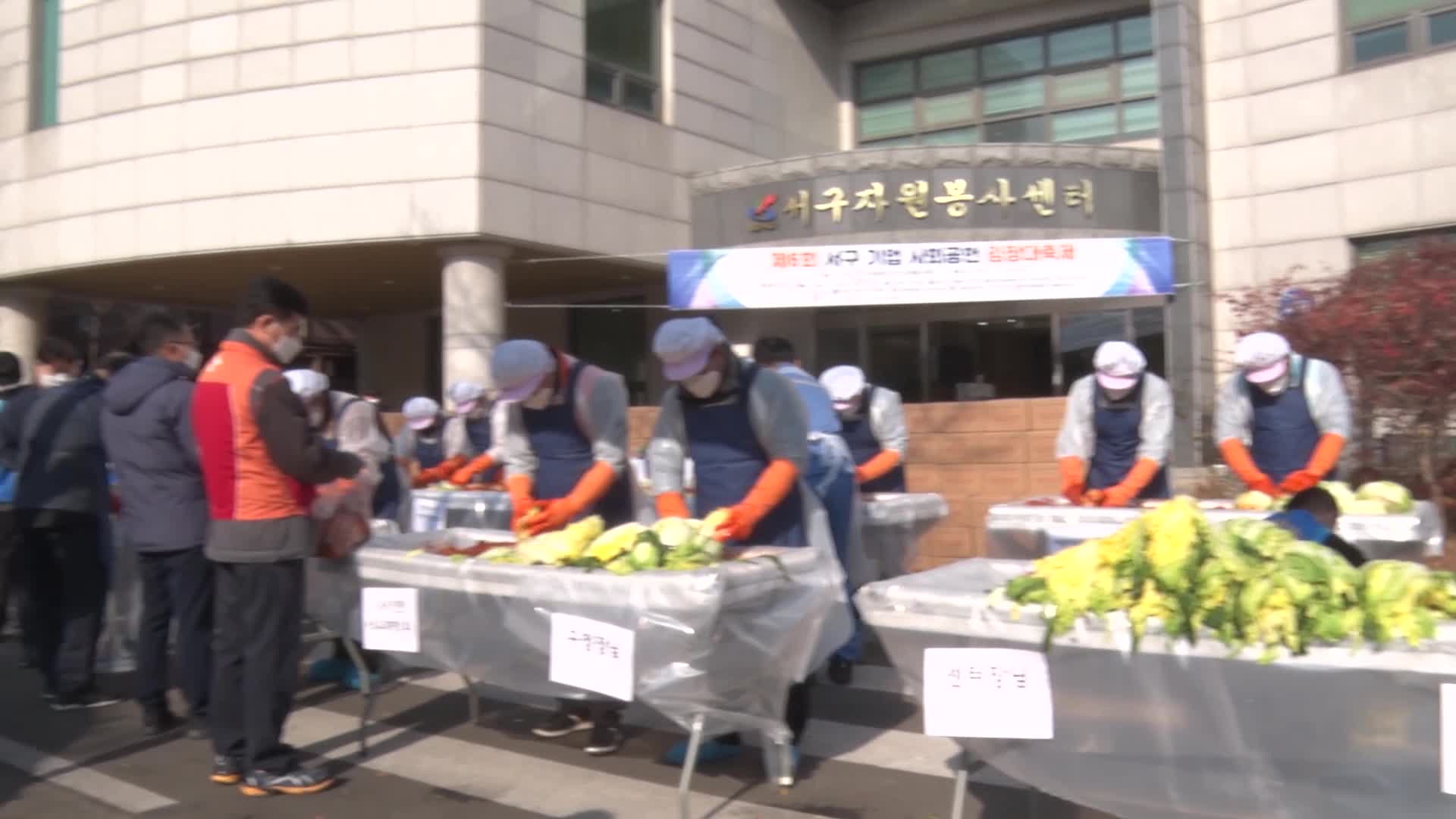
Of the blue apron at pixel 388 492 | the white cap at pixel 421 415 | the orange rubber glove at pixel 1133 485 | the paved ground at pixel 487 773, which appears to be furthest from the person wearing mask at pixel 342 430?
the orange rubber glove at pixel 1133 485

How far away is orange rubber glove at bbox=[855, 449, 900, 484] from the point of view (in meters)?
7.13

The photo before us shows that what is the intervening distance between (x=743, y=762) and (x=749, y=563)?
4.15 feet

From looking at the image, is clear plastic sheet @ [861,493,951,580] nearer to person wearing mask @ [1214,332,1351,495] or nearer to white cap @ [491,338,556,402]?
person wearing mask @ [1214,332,1351,495]

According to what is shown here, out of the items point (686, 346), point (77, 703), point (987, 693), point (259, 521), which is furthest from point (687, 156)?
point (987, 693)

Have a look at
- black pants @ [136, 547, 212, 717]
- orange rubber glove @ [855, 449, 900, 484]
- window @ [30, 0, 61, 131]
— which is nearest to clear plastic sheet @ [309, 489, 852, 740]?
black pants @ [136, 547, 212, 717]

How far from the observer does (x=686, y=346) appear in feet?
15.2

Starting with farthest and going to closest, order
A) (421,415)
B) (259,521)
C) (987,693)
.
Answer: (421,415) < (259,521) < (987,693)

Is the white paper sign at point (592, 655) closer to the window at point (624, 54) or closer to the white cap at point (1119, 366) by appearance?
the white cap at point (1119, 366)

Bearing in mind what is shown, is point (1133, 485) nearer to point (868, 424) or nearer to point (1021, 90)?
point (868, 424)

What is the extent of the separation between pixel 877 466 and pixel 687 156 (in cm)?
1270

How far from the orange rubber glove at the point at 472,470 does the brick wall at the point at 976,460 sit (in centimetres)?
373

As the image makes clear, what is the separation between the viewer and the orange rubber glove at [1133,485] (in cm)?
570

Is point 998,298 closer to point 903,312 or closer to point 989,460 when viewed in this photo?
point 903,312

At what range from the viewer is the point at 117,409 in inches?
221
